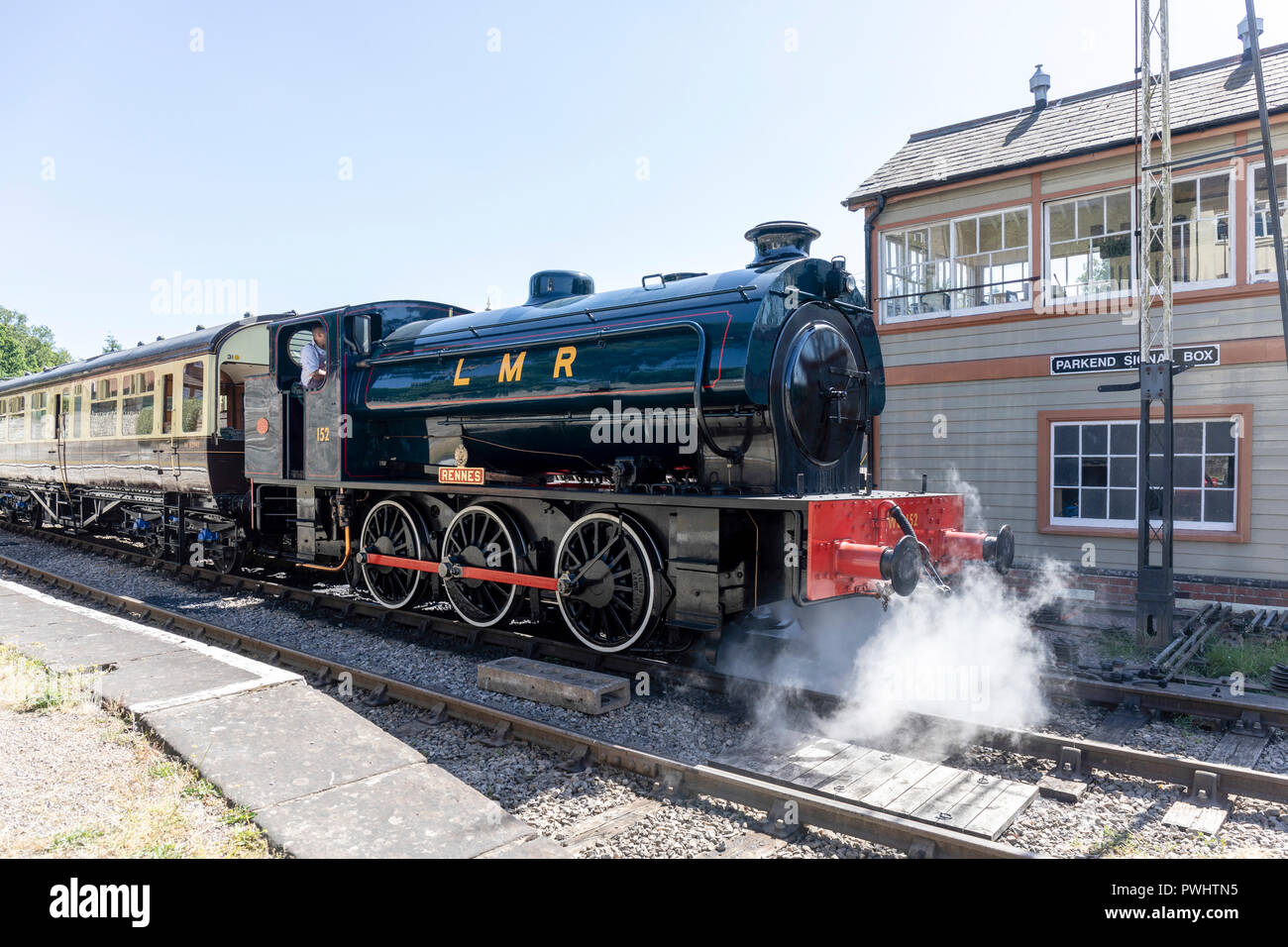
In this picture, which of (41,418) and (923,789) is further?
(41,418)

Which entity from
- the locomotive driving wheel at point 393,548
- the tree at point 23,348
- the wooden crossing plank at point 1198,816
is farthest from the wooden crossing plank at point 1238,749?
the tree at point 23,348

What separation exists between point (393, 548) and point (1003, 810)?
6.51m

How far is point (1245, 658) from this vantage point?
702 cm

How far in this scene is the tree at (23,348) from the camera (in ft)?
190

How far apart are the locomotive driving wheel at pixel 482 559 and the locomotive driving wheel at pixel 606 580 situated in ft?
2.40

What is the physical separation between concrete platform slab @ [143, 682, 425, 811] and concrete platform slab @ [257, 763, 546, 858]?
0.58ft

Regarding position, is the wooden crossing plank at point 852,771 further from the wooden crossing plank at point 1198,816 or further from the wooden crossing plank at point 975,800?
the wooden crossing plank at point 1198,816

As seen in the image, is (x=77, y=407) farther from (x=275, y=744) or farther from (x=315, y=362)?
(x=275, y=744)

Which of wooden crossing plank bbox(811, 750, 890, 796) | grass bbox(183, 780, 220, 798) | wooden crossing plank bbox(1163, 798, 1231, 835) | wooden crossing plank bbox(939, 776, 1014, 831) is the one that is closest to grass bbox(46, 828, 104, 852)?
grass bbox(183, 780, 220, 798)

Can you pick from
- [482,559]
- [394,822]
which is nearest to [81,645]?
[482,559]

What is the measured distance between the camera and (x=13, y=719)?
496 cm

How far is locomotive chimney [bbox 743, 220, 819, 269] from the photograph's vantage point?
6.62m
